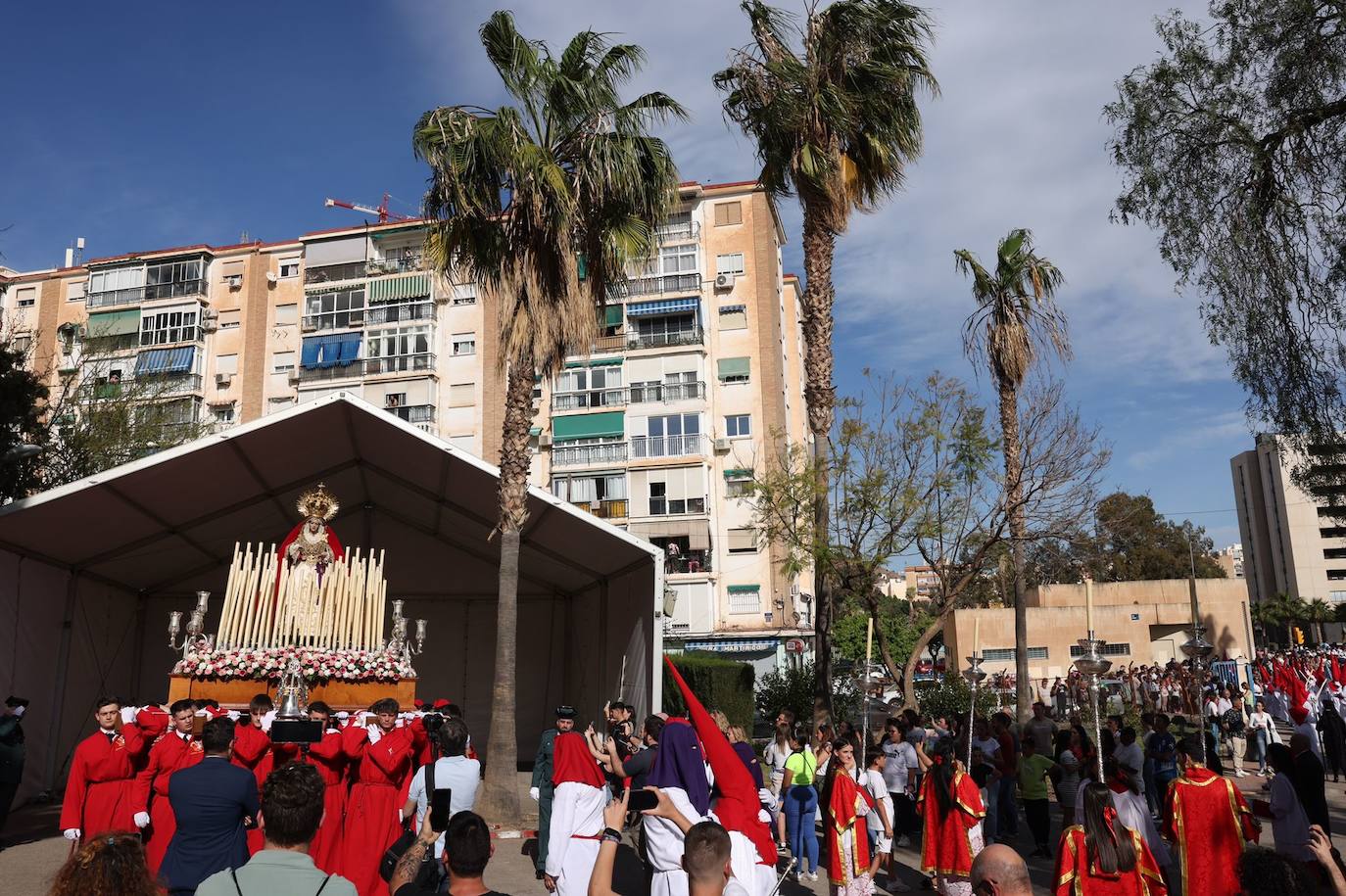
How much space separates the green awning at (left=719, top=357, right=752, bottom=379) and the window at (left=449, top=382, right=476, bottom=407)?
10705 millimetres

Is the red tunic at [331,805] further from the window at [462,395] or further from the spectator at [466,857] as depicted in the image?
the window at [462,395]

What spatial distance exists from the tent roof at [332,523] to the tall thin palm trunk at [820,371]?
2920 mm

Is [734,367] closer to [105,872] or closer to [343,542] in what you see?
[343,542]

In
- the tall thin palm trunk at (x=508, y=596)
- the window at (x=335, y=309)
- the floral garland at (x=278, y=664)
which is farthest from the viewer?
the window at (x=335, y=309)

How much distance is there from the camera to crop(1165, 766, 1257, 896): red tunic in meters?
7.03

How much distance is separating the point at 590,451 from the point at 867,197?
26.5m

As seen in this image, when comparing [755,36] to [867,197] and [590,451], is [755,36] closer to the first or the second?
[867,197]

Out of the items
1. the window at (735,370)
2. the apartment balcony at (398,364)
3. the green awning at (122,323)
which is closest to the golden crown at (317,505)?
the window at (735,370)

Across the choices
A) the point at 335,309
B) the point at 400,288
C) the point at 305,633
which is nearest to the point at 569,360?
the point at 400,288

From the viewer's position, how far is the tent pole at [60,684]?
17000 millimetres

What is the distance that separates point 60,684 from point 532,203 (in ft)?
37.4

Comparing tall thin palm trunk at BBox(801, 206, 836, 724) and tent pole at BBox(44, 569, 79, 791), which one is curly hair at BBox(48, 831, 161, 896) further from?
tent pole at BBox(44, 569, 79, 791)

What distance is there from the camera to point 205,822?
572 centimetres

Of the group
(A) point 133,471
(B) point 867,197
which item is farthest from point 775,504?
(A) point 133,471
